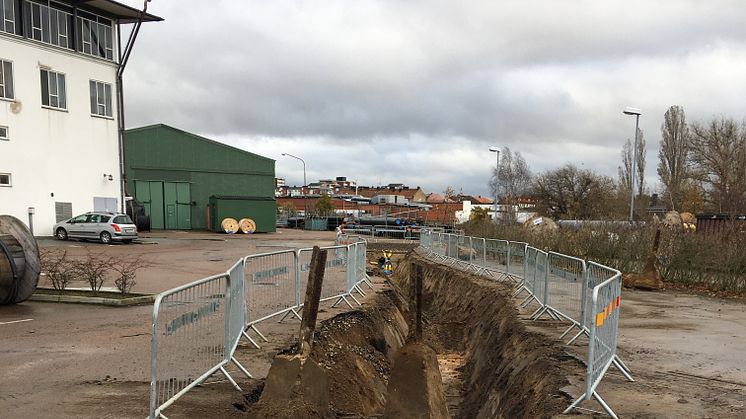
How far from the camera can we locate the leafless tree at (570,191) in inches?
2110

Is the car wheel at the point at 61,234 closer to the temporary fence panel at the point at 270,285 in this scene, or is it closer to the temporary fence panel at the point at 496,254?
the temporary fence panel at the point at 496,254

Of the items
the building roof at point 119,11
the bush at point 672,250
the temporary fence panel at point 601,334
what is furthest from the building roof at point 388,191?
the temporary fence panel at point 601,334

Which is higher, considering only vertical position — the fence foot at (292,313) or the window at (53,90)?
the window at (53,90)

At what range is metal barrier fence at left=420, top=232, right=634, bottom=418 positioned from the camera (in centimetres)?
594

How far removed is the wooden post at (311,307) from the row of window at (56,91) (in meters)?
31.3

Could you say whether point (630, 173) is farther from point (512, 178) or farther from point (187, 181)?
point (187, 181)

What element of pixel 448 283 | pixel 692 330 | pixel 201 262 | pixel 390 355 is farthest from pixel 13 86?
pixel 692 330

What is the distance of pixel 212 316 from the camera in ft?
19.7

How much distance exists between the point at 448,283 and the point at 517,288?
5.29 m

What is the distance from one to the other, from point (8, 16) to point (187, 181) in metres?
19.8

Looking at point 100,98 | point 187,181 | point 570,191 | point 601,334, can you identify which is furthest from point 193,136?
point 601,334

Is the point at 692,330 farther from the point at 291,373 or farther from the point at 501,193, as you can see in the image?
the point at 501,193

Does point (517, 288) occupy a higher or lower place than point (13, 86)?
lower

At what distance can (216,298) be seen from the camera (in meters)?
6.16
